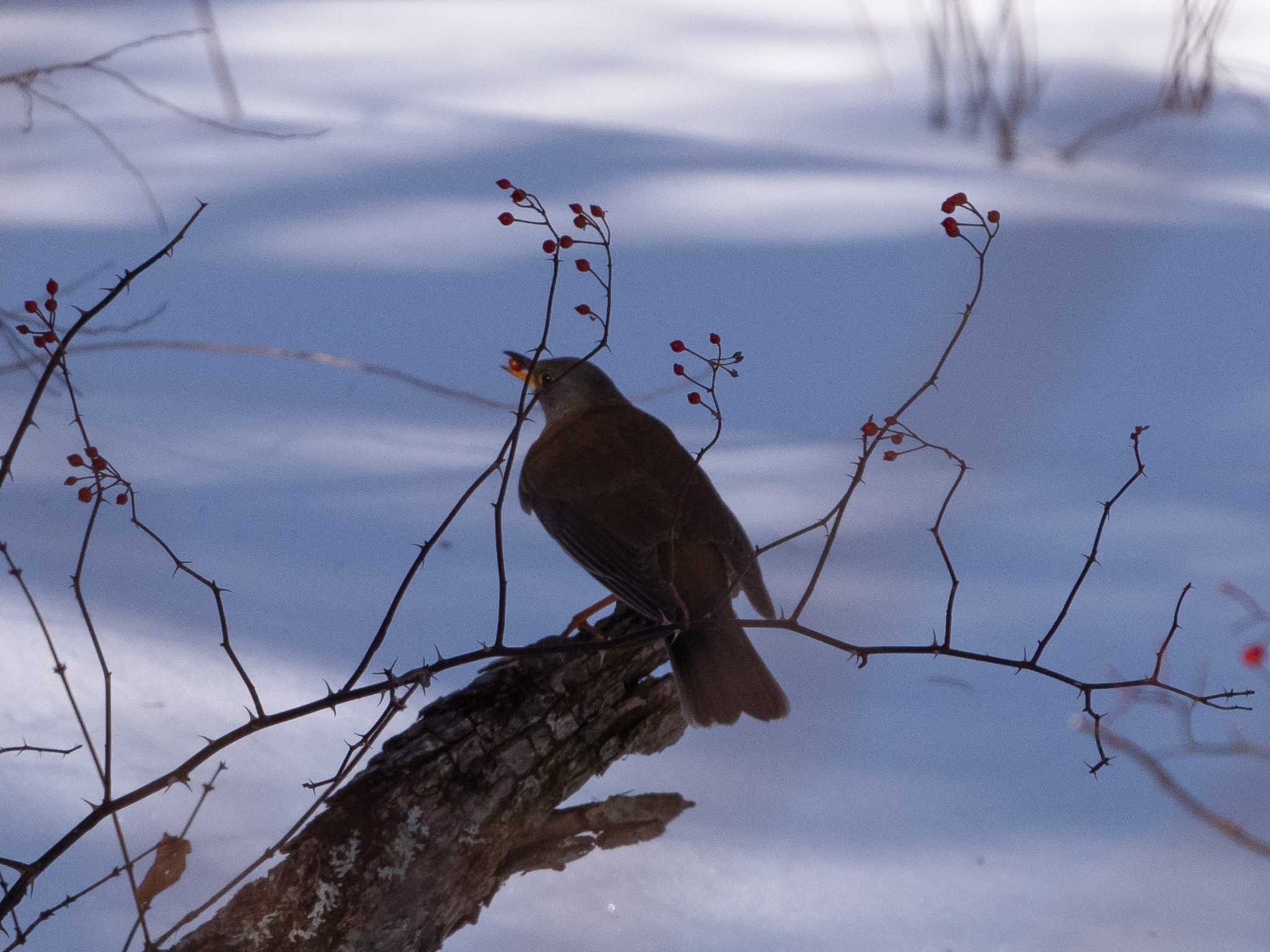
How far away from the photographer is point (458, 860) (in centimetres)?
196

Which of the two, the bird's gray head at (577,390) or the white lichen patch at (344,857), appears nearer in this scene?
the white lichen patch at (344,857)

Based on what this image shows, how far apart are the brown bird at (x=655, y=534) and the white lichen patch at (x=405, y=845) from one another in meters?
0.50

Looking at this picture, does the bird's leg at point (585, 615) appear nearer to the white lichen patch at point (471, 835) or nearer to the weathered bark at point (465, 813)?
the weathered bark at point (465, 813)

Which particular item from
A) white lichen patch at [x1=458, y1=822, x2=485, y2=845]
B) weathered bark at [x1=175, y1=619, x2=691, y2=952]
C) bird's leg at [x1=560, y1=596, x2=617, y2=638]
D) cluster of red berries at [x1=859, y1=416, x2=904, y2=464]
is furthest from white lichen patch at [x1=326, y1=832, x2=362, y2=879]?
cluster of red berries at [x1=859, y1=416, x2=904, y2=464]

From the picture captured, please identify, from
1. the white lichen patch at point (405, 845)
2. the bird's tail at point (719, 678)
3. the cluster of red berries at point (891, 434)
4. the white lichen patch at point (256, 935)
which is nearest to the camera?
the cluster of red berries at point (891, 434)

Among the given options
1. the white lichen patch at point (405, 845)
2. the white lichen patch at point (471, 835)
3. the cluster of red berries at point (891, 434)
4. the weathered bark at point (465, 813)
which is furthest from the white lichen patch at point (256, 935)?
the cluster of red berries at point (891, 434)

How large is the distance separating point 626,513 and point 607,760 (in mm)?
526

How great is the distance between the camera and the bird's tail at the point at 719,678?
222 centimetres

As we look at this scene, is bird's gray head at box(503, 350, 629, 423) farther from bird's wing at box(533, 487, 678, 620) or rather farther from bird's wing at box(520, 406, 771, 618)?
bird's wing at box(533, 487, 678, 620)

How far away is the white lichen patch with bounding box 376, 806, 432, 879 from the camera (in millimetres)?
1896

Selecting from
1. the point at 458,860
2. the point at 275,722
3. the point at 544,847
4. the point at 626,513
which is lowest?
the point at 544,847

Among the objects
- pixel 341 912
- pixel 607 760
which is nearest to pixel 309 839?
pixel 341 912

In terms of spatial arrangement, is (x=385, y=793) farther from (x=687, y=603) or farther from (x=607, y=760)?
(x=687, y=603)

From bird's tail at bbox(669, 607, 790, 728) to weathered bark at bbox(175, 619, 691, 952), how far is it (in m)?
0.13
